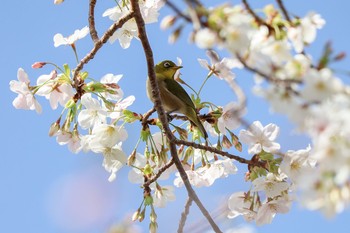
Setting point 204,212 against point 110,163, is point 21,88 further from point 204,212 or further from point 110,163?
point 204,212

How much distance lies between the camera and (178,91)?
11.8ft

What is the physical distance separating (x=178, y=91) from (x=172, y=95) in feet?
0.15

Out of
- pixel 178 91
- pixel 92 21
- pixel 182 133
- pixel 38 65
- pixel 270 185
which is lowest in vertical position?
pixel 270 185

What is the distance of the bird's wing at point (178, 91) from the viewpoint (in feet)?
10.9

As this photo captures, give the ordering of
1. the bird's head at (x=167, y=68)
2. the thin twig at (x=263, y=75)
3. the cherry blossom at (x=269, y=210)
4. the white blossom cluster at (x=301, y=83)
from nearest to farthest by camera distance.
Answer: the white blossom cluster at (x=301, y=83) < the thin twig at (x=263, y=75) < the cherry blossom at (x=269, y=210) < the bird's head at (x=167, y=68)

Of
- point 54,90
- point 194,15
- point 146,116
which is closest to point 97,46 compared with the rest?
point 54,90

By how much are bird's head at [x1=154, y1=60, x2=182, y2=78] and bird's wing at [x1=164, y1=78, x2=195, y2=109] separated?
120mm

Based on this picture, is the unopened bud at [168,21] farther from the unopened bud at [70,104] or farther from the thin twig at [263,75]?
the unopened bud at [70,104]

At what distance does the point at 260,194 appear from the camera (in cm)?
298

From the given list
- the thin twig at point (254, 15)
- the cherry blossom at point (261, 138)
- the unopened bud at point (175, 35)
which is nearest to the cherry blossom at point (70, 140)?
the cherry blossom at point (261, 138)

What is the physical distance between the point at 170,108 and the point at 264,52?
2129 millimetres

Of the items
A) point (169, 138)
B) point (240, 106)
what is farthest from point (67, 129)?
point (240, 106)

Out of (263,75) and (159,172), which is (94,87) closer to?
(159,172)

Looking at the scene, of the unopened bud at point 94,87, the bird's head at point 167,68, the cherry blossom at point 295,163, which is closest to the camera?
the cherry blossom at point 295,163
